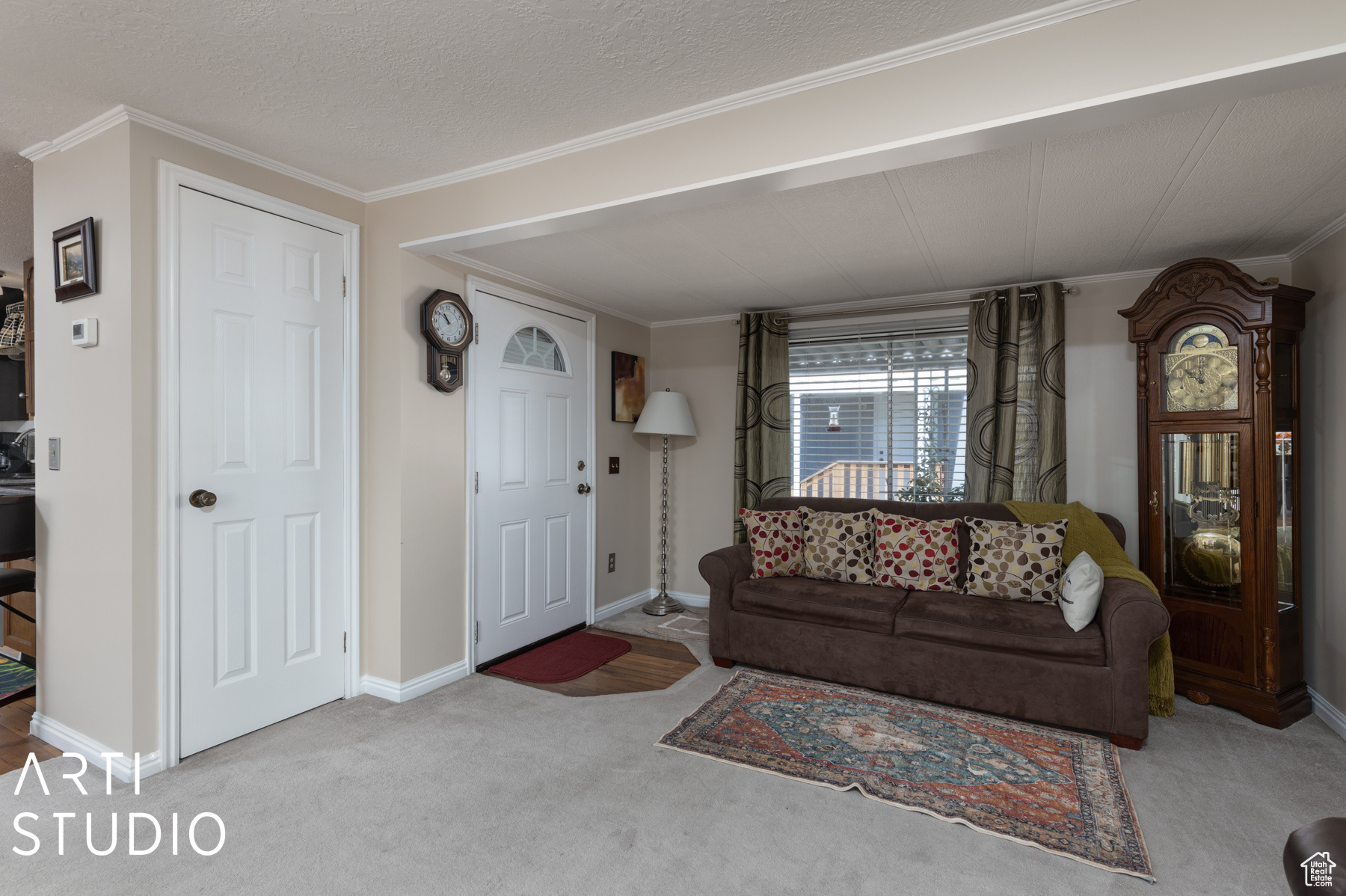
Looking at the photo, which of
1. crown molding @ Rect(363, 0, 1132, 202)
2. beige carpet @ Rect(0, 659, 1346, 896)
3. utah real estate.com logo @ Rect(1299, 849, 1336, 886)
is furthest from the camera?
beige carpet @ Rect(0, 659, 1346, 896)

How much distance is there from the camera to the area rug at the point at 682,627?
4.18 meters

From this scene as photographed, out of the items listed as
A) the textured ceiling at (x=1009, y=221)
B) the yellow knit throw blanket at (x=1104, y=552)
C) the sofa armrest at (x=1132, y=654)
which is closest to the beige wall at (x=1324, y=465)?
the textured ceiling at (x=1009, y=221)

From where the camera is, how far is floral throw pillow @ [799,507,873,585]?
363 centimetres

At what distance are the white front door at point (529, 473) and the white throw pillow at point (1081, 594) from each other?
2753mm

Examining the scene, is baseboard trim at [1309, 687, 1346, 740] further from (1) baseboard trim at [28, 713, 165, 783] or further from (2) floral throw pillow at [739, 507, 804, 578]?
(1) baseboard trim at [28, 713, 165, 783]

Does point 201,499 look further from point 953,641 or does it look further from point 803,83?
point 953,641

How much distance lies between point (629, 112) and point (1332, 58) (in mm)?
1793

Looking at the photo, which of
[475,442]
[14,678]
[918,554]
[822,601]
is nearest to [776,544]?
[822,601]

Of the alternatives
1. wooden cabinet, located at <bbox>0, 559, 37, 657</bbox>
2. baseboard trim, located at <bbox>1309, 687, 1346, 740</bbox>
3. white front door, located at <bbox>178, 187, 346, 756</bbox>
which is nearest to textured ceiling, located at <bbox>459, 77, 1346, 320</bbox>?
white front door, located at <bbox>178, 187, 346, 756</bbox>

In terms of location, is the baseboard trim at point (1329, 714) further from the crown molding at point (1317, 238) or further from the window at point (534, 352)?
the window at point (534, 352)

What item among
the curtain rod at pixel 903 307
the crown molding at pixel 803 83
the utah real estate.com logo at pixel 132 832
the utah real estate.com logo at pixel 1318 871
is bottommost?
the utah real estate.com logo at pixel 132 832

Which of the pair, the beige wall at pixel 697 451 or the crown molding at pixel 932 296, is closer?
the crown molding at pixel 932 296

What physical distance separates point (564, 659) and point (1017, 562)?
7.97ft

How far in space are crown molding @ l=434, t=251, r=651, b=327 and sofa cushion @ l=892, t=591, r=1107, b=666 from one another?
8.69ft
